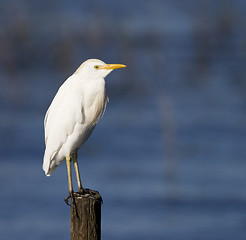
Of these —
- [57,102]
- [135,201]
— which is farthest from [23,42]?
[57,102]

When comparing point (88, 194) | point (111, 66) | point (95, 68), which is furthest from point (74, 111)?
point (88, 194)

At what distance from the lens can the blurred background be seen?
42.0 ft

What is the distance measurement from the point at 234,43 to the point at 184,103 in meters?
7.09

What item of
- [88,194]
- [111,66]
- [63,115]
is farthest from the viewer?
[63,115]

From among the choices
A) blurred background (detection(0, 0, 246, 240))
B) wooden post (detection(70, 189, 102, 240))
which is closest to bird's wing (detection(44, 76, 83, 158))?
wooden post (detection(70, 189, 102, 240))

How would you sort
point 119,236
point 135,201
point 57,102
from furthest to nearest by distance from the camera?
1. point 135,201
2. point 119,236
3. point 57,102

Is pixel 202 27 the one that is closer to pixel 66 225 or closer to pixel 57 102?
pixel 66 225

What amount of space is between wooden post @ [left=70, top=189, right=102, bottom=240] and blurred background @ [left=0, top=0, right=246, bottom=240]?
22.1 feet

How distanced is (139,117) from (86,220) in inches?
521

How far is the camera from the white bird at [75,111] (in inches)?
212

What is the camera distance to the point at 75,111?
5445mm

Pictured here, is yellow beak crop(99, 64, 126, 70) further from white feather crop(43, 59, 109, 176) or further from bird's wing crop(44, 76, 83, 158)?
bird's wing crop(44, 76, 83, 158)

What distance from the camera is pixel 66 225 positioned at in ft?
39.9

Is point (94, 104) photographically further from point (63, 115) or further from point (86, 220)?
point (86, 220)
